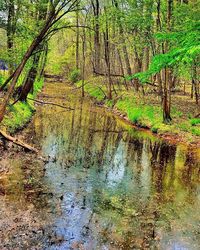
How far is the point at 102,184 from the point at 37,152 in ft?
13.2

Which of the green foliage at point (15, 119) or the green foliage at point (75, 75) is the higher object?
the green foliage at point (75, 75)

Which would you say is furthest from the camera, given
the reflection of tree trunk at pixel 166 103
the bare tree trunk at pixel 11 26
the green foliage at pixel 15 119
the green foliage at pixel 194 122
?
the reflection of tree trunk at pixel 166 103

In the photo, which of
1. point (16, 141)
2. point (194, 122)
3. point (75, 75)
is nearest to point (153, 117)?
point (194, 122)

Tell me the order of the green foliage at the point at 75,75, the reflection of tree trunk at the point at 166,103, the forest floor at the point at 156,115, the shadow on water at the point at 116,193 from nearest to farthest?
the shadow on water at the point at 116,193 < the forest floor at the point at 156,115 < the reflection of tree trunk at the point at 166,103 < the green foliage at the point at 75,75

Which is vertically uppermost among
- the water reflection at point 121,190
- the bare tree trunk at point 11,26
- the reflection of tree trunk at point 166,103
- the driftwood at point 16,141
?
the bare tree trunk at point 11,26

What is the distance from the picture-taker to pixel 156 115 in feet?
80.7

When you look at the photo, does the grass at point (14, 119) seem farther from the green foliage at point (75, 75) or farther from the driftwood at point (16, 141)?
the green foliage at point (75, 75)

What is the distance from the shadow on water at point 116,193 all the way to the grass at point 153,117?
6.06 feet

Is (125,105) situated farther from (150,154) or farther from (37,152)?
(37,152)

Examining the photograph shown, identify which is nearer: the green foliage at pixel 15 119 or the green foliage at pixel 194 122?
the green foliage at pixel 15 119

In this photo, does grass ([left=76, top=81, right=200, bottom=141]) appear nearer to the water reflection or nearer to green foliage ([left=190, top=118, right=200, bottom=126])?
green foliage ([left=190, top=118, right=200, bottom=126])

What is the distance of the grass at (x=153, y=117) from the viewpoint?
69.7 feet

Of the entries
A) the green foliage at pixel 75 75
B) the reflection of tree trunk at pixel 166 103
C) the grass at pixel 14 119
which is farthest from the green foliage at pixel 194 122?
the green foliage at pixel 75 75

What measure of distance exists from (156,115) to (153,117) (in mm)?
557
